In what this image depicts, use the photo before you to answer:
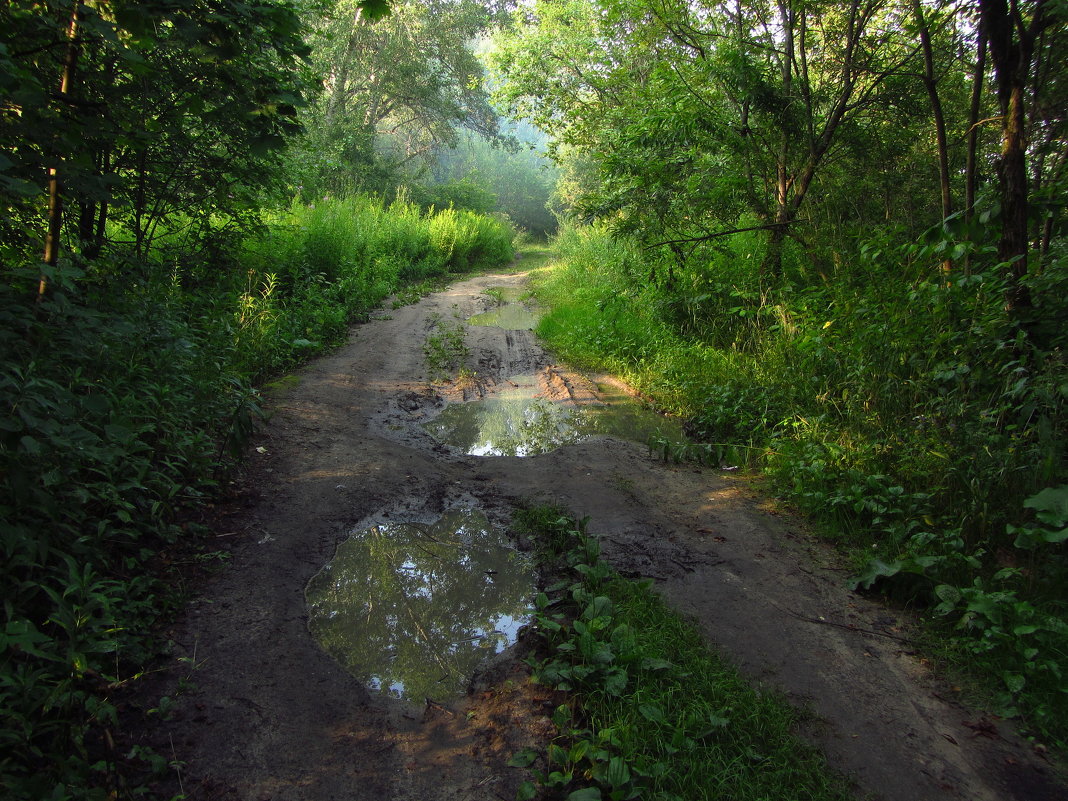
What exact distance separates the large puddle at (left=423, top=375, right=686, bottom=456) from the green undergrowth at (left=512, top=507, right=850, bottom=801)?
7.47ft

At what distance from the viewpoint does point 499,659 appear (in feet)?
8.57

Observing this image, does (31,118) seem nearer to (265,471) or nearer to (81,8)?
(81,8)

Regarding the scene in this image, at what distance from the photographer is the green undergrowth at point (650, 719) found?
2010 millimetres

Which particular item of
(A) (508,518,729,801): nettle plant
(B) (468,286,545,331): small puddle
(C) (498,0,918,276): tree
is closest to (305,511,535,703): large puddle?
(A) (508,518,729,801): nettle plant

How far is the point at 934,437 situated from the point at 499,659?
9.74 ft

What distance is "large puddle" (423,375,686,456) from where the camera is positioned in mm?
5113

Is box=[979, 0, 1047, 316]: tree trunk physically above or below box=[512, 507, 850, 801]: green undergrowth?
above

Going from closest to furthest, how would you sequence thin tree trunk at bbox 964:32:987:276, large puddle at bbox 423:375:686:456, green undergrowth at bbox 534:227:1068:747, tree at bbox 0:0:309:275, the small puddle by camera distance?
tree at bbox 0:0:309:275 → green undergrowth at bbox 534:227:1068:747 → thin tree trunk at bbox 964:32:987:276 → large puddle at bbox 423:375:686:456 → the small puddle

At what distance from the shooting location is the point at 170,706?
7.04 ft

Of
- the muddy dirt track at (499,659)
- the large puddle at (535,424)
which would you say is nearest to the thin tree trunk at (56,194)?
the muddy dirt track at (499,659)

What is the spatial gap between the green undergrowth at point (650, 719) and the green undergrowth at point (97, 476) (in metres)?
1.42

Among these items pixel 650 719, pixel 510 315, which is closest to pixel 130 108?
pixel 650 719

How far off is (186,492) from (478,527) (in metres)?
1.69

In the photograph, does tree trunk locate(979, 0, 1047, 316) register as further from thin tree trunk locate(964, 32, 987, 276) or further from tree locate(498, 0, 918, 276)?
tree locate(498, 0, 918, 276)
